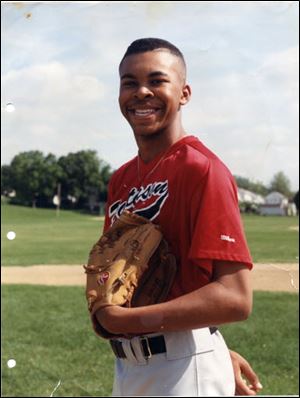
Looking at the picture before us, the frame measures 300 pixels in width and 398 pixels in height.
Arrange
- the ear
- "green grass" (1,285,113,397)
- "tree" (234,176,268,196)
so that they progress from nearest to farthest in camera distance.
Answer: the ear
"tree" (234,176,268,196)
"green grass" (1,285,113,397)

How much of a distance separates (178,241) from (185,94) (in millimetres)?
272

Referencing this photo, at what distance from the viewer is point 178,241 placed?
1164 mm

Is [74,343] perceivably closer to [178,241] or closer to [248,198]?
[248,198]

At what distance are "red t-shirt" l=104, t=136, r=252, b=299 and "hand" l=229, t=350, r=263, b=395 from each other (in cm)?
30

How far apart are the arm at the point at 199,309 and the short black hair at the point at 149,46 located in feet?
1.28

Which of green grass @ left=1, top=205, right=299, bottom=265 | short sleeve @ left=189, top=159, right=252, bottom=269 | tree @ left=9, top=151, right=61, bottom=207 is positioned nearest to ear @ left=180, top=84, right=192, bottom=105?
short sleeve @ left=189, top=159, right=252, bottom=269

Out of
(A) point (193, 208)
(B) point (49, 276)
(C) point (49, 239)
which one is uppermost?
(A) point (193, 208)

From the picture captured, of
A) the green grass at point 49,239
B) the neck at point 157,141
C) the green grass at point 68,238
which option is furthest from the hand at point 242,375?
the green grass at point 49,239

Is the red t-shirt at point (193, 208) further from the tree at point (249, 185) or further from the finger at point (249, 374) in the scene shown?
the tree at point (249, 185)

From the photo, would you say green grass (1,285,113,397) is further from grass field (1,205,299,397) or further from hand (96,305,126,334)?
hand (96,305,126,334)

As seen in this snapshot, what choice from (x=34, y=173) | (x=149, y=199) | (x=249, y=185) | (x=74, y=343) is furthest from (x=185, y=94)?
(x=74, y=343)

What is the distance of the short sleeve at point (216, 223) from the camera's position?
1088 mm

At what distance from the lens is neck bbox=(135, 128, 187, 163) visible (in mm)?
1209

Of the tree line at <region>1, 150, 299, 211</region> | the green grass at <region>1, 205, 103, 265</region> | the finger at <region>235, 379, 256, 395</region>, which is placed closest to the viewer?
the finger at <region>235, 379, 256, 395</region>
